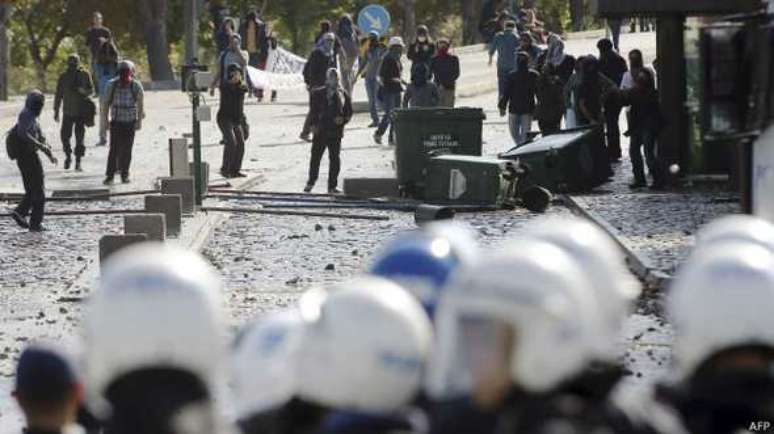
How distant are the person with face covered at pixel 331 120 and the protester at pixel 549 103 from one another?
11.5 ft

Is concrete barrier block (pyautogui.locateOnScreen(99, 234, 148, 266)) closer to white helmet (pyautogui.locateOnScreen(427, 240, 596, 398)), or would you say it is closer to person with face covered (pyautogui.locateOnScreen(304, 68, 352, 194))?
person with face covered (pyautogui.locateOnScreen(304, 68, 352, 194))

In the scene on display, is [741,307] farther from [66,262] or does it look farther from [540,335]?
[66,262]

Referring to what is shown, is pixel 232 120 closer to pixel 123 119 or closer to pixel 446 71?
pixel 123 119

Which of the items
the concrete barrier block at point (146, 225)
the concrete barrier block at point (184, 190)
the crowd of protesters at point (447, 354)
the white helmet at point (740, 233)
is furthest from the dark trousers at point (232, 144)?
the crowd of protesters at point (447, 354)

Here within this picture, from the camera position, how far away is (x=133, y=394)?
514 centimetres

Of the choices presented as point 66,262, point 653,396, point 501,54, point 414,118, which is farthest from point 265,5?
point 653,396

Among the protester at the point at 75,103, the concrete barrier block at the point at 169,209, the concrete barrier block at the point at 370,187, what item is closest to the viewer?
the concrete barrier block at the point at 169,209

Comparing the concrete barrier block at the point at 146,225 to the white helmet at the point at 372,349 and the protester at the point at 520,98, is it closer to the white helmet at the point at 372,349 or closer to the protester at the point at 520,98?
the protester at the point at 520,98

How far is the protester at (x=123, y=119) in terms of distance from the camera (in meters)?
30.3

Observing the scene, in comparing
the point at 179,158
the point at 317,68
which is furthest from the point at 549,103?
the point at 317,68

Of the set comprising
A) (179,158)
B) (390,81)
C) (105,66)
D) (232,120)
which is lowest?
(179,158)

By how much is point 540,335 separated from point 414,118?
80.5ft

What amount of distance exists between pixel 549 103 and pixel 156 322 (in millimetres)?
26973

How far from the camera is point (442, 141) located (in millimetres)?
29141
